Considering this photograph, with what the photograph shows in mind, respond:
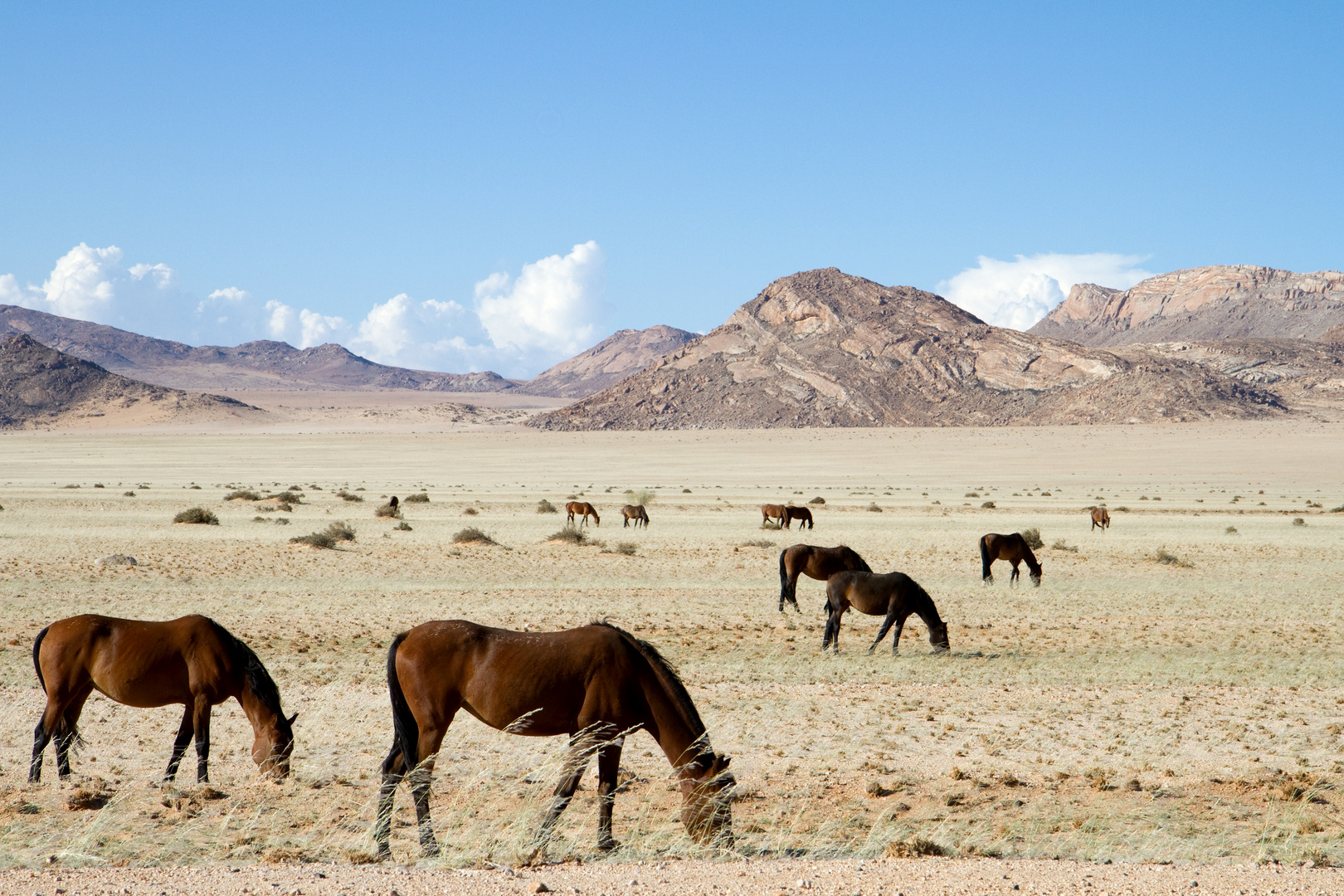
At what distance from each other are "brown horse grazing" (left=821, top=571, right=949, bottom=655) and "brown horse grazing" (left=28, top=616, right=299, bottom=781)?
28.9 feet

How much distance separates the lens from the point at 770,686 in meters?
13.0

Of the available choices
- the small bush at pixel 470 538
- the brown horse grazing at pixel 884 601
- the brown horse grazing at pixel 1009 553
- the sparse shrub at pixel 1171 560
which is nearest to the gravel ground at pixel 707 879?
the brown horse grazing at pixel 884 601

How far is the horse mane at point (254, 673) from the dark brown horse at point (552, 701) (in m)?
1.63

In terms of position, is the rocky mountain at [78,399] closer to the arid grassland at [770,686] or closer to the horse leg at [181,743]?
the arid grassland at [770,686]

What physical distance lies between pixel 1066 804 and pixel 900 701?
381 cm

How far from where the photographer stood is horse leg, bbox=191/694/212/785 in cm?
834

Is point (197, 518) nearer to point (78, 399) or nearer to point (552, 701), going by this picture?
point (552, 701)

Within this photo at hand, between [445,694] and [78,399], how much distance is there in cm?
20710

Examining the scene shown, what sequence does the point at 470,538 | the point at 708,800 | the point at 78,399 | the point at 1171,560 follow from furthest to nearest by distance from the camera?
the point at 78,399 < the point at 470,538 < the point at 1171,560 < the point at 708,800

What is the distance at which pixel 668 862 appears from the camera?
6371 mm

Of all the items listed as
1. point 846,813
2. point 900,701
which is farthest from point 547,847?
point 900,701

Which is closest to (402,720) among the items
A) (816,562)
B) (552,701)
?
(552,701)

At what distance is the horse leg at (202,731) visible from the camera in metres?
8.34

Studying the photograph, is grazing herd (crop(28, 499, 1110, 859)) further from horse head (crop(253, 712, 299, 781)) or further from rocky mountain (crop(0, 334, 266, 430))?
rocky mountain (crop(0, 334, 266, 430))
